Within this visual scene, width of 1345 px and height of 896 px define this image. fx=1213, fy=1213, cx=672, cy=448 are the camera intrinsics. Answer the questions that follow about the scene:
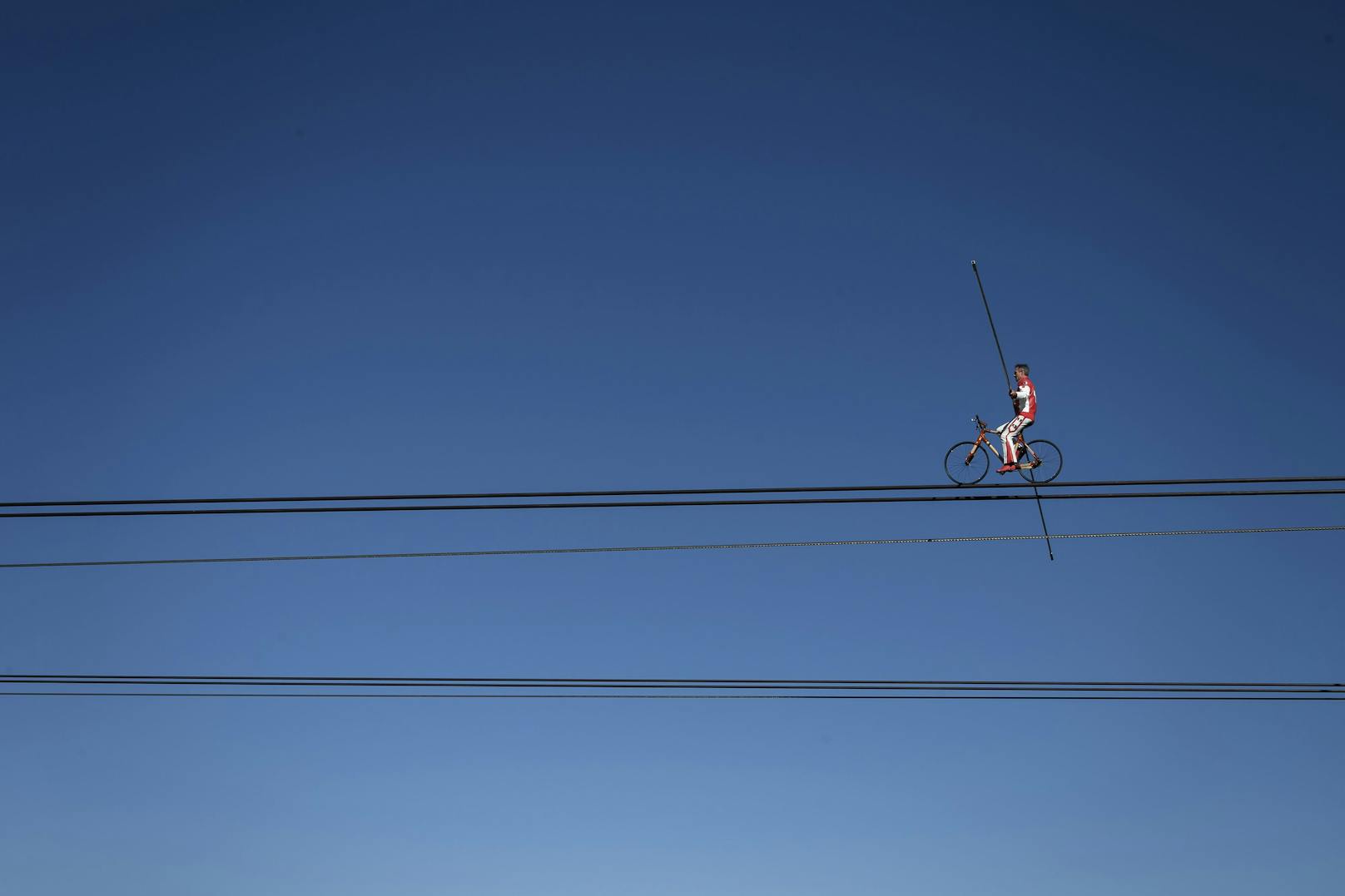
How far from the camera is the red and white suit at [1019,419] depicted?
71.1 feet

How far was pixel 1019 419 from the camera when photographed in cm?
2173

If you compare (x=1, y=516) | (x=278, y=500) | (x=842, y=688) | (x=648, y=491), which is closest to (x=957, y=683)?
(x=842, y=688)

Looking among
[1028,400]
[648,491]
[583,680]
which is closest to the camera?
[648,491]

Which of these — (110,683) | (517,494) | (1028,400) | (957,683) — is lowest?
(957,683)

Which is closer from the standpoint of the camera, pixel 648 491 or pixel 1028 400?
pixel 648 491

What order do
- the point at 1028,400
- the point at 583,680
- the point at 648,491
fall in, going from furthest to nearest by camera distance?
the point at 1028,400 < the point at 583,680 < the point at 648,491

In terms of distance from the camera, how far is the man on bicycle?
71.0 ft

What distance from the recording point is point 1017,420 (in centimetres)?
2173

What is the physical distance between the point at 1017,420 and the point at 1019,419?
0.11 ft

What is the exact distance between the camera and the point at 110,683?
16812mm

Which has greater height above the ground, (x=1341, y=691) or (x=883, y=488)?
(x=883, y=488)

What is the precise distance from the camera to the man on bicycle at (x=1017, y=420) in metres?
21.6

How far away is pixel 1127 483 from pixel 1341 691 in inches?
181

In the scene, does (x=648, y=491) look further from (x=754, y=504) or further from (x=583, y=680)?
(x=583, y=680)
